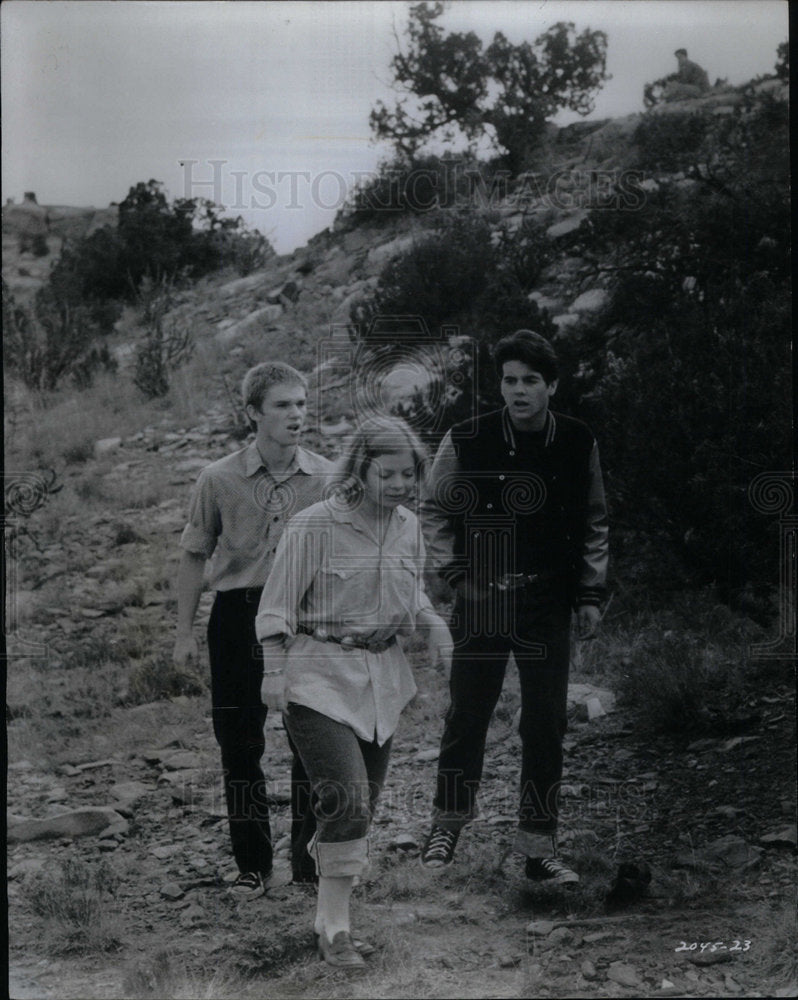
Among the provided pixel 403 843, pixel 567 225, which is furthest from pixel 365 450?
pixel 567 225

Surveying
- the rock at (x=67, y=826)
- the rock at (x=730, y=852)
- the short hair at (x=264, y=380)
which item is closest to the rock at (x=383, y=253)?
the short hair at (x=264, y=380)

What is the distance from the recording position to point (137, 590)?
4523 mm

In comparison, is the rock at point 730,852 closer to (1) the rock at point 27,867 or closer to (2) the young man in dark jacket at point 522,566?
(2) the young man in dark jacket at point 522,566

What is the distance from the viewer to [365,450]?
3.46 meters

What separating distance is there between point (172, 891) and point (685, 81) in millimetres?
3975

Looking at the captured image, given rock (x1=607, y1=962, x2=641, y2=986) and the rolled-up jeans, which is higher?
the rolled-up jeans

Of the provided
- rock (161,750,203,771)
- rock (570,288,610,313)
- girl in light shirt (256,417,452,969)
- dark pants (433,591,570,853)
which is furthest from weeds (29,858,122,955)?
rock (570,288,610,313)

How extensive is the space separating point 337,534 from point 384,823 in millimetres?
1331

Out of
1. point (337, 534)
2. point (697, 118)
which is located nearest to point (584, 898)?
point (337, 534)

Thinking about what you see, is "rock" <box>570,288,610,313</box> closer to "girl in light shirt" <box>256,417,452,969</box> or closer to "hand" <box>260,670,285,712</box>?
"girl in light shirt" <box>256,417,452,969</box>

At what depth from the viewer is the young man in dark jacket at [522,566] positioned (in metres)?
4.00

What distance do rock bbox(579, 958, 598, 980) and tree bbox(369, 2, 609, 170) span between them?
128 inches

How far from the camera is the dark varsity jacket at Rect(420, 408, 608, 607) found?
3994mm

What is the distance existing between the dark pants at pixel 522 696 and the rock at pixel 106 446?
72.1 inches
